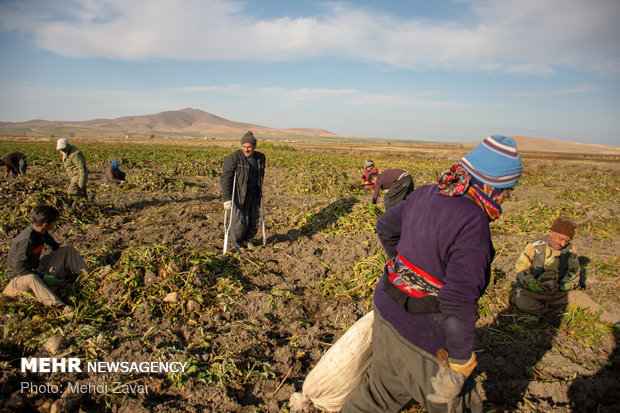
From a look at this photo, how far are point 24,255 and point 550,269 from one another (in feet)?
21.2

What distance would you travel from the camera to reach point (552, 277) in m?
4.17

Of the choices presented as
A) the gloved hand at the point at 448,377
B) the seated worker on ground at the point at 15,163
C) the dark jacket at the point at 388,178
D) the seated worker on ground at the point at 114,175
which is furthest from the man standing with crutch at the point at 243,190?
the seated worker on ground at the point at 15,163

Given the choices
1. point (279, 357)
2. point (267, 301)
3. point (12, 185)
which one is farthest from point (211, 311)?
point (12, 185)

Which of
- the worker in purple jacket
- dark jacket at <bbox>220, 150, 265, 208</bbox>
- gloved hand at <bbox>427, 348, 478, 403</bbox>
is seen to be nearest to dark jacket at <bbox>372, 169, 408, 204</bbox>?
dark jacket at <bbox>220, 150, 265, 208</bbox>

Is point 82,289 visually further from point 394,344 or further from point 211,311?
point 394,344

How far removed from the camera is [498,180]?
1.61m

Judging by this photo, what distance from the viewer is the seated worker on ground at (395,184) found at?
632 centimetres

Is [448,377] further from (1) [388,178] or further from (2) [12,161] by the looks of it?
(2) [12,161]

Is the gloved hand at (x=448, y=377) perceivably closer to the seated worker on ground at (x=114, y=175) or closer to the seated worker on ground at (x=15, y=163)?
the seated worker on ground at (x=114, y=175)

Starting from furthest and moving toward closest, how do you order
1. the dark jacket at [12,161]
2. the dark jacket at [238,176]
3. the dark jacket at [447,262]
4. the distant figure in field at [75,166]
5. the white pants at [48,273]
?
the dark jacket at [12,161] → the distant figure in field at [75,166] → the dark jacket at [238,176] → the white pants at [48,273] → the dark jacket at [447,262]

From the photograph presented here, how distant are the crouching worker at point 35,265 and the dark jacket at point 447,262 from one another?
380 centimetres

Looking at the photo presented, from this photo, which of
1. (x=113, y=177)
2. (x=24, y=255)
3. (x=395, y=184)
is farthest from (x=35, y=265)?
(x=113, y=177)

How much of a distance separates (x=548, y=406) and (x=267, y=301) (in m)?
3.00

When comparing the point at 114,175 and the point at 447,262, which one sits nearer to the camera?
the point at 447,262
